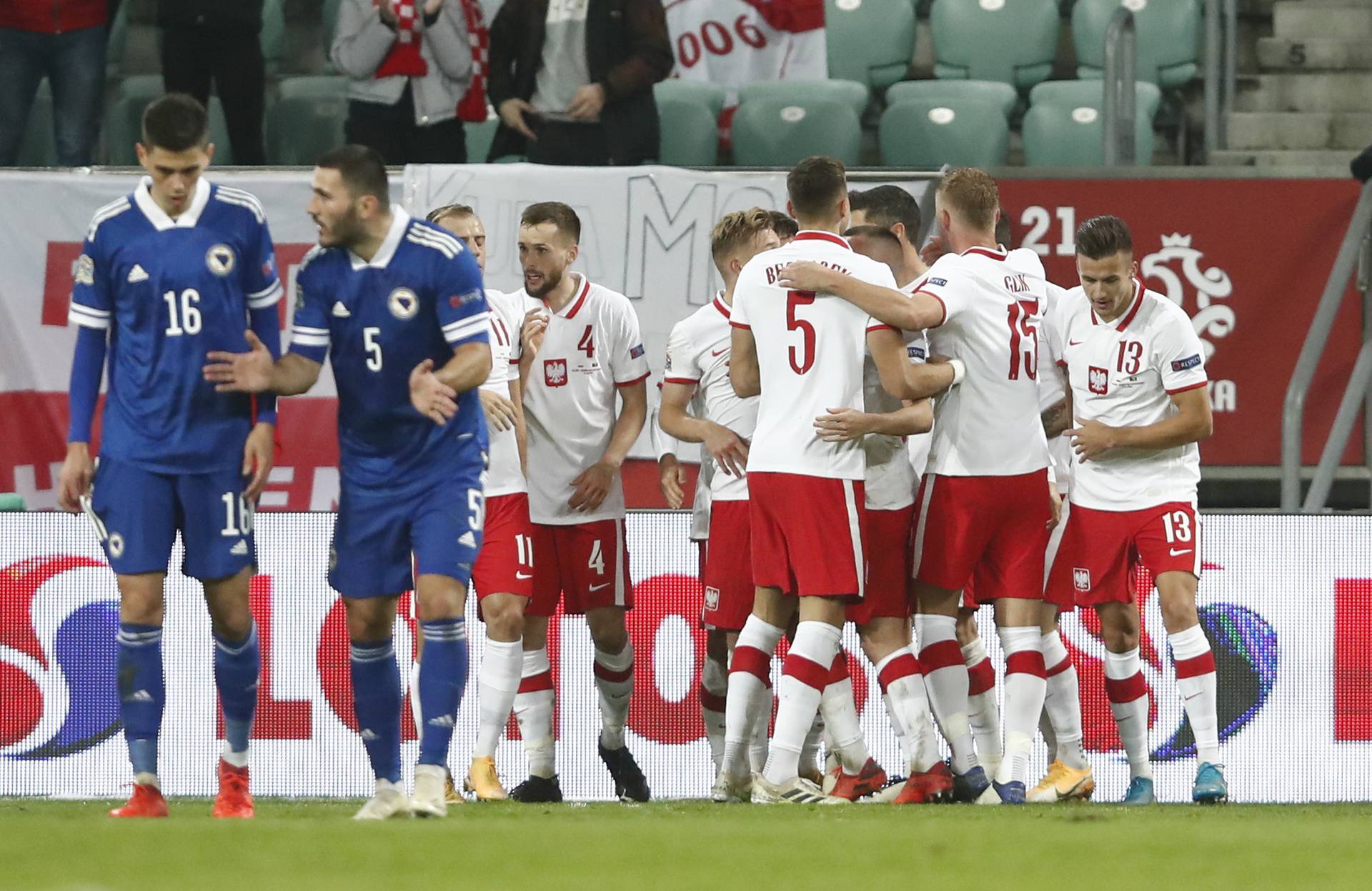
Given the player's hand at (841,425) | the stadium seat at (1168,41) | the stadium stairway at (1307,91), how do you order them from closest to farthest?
the player's hand at (841,425) → the stadium stairway at (1307,91) → the stadium seat at (1168,41)

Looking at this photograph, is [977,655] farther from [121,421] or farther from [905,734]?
[121,421]

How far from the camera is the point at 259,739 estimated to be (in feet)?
27.5

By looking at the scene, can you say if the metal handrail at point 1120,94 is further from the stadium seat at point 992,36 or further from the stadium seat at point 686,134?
the stadium seat at point 686,134

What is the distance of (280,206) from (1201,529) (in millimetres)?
4499

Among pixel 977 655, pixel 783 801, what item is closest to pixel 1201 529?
pixel 977 655

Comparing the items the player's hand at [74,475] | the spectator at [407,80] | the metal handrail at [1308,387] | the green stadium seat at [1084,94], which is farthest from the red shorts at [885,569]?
the green stadium seat at [1084,94]

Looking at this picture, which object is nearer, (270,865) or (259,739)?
(270,865)

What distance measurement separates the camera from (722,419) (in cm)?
778

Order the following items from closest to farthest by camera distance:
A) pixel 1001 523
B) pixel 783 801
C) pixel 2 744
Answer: pixel 783 801, pixel 1001 523, pixel 2 744

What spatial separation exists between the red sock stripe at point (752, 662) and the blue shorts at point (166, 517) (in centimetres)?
173

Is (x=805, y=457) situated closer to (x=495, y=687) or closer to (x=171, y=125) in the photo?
(x=495, y=687)

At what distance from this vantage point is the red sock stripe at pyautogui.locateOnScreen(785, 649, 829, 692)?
22.0ft

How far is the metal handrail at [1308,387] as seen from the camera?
30.6 feet

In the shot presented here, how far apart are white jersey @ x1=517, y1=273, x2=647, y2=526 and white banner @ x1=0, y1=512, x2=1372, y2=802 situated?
2.44ft
